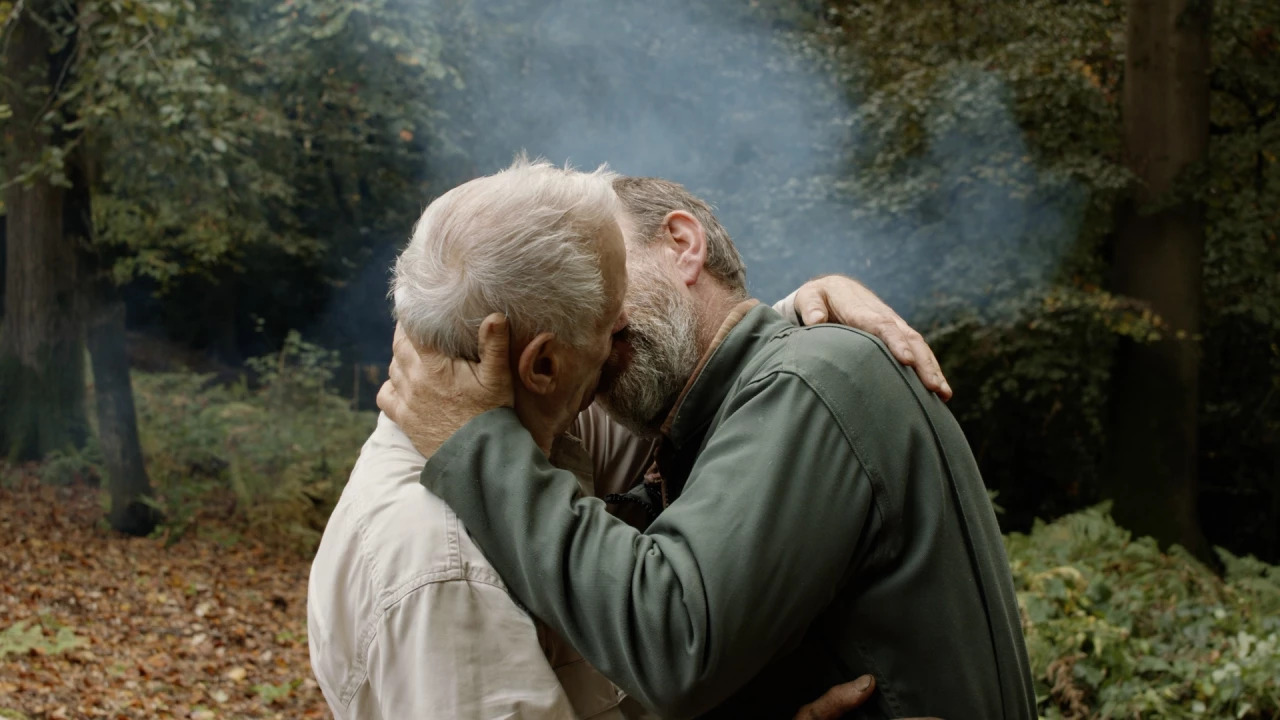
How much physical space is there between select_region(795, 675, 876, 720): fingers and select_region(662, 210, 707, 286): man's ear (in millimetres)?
770

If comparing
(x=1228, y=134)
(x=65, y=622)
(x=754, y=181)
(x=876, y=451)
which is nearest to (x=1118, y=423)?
(x=1228, y=134)

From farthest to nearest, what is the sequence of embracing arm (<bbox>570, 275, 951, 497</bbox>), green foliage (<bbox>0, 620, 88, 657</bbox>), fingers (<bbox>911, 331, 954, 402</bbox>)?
green foliage (<bbox>0, 620, 88, 657</bbox>) < embracing arm (<bbox>570, 275, 951, 497</bbox>) < fingers (<bbox>911, 331, 954, 402</bbox>)

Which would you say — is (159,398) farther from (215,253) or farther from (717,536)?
(717,536)

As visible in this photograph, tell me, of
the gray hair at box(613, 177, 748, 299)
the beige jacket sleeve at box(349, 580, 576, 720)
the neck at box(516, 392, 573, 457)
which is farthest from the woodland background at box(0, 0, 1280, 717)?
the beige jacket sleeve at box(349, 580, 576, 720)

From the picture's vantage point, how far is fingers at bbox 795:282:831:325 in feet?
7.14

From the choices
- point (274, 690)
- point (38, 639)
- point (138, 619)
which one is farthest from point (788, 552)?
point (138, 619)

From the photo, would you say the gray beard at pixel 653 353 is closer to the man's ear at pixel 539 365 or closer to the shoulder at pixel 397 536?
the man's ear at pixel 539 365

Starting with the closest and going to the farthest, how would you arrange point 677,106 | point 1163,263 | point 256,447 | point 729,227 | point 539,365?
1. point 539,365
2. point 1163,263
3. point 729,227
4. point 256,447
5. point 677,106

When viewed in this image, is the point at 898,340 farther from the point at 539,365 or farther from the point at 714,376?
the point at 539,365

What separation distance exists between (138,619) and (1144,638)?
5.70 meters

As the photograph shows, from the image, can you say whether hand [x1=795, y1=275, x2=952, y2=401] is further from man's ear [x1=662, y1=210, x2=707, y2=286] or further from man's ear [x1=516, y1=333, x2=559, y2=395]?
man's ear [x1=516, y1=333, x2=559, y2=395]

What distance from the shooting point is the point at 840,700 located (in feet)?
5.33

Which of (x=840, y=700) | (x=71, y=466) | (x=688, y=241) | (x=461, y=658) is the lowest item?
(x=71, y=466)

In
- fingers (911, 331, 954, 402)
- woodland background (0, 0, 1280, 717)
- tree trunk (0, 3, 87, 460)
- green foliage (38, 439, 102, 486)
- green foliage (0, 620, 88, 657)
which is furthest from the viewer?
green foliage (38, 439, 102, 486)
